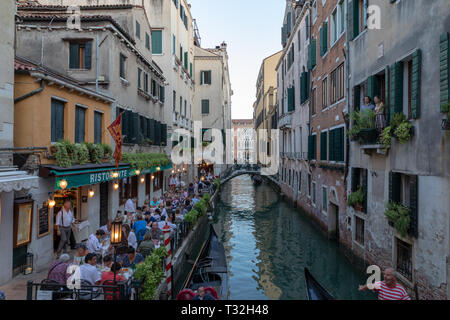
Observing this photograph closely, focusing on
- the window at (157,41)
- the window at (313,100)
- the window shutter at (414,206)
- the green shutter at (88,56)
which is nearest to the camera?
the window shutter at (414,206)

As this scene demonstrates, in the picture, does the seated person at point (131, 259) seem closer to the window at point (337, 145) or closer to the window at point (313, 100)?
the window at point (337, 145)

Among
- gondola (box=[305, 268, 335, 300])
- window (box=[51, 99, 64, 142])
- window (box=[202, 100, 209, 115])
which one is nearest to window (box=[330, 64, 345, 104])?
gondola (box=[305, 268, 335, 300])

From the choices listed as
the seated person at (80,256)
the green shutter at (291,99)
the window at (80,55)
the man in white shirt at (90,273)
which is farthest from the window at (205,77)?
the man in white shirt at (90,273)

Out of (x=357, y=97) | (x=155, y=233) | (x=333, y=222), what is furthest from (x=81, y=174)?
(x=333, y=222)

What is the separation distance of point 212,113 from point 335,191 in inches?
939

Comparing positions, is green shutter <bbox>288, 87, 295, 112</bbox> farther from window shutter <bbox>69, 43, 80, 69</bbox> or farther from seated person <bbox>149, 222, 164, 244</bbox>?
seated person <bbox>149, 222, 164, 244</bbox>

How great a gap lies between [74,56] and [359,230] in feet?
38.6

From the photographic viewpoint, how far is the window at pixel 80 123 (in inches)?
416

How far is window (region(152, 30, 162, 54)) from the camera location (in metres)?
22.3

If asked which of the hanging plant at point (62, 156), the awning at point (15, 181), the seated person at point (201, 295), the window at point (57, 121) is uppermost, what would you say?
the window at point (57, 121)

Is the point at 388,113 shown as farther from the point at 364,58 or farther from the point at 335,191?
the point at 335,191

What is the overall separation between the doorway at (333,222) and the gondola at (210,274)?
17.9ft

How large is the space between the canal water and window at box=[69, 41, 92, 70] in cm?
910

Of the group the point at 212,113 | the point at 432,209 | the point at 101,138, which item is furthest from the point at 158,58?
the point at 432,209
